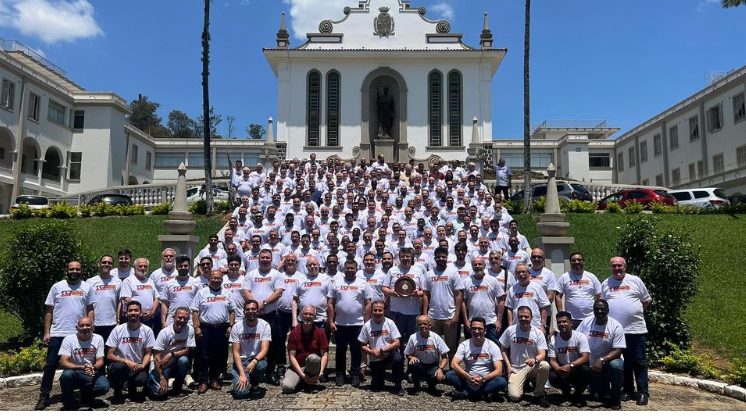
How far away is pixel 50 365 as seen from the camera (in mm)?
7770

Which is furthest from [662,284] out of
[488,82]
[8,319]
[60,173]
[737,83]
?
[60,173]

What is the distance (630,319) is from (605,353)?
660mm

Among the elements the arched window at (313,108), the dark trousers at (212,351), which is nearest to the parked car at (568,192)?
the arched window at (313,108)

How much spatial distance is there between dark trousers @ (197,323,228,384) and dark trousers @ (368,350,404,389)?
6.87ft

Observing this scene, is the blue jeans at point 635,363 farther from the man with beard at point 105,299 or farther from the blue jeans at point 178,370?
the man with beard at point 105,299

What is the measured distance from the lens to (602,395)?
7590mm

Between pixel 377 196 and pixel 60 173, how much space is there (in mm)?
33924

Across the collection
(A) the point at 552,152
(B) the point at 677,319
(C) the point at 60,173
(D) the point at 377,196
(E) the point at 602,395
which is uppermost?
(A) the point at 552,152

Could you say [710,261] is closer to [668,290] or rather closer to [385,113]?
[668,290]

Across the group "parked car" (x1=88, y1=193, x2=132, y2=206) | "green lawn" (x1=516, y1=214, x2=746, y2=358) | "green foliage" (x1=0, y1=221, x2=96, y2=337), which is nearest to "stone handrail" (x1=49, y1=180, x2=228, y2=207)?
"parked car" (x1=88, y1=193, x2=132, y2=206)

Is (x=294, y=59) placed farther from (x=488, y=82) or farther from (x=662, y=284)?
(x=662, y=284)

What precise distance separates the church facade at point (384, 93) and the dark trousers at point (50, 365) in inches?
990

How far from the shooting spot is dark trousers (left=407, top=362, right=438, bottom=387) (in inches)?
313

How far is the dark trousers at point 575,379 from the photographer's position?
7.61 meters
